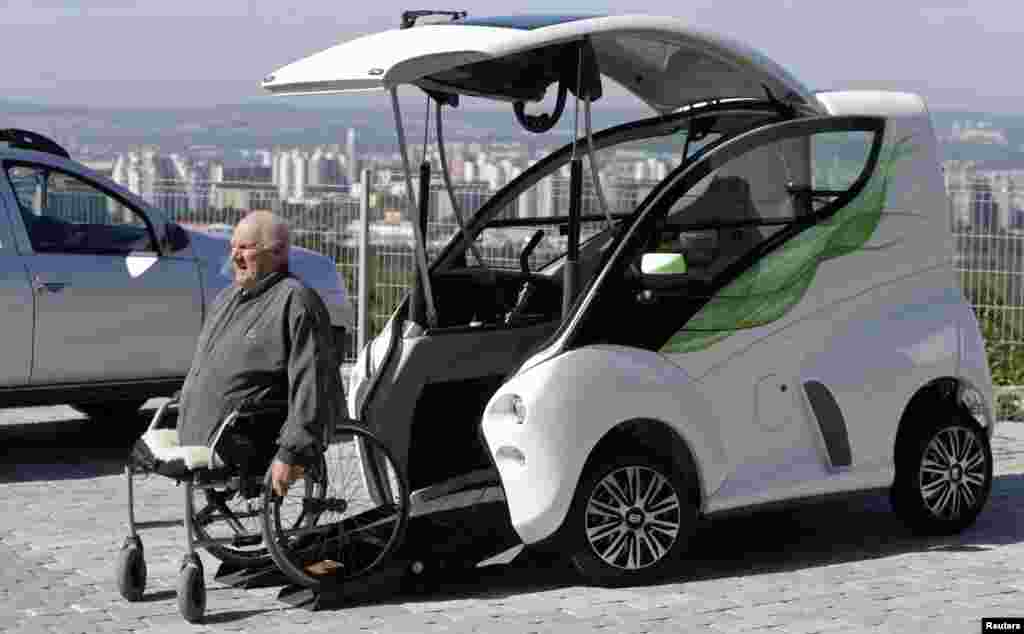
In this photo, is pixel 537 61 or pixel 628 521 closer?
pixel 628 521

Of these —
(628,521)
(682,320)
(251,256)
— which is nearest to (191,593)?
(251,256)

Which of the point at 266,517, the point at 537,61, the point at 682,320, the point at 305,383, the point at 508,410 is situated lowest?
the point at 266,517

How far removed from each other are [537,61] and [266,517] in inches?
99.7

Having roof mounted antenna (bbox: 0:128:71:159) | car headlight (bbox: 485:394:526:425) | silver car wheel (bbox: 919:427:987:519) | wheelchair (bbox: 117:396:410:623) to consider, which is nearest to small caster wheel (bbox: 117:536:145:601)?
wheelchair (bbox: 117:396:410:623)

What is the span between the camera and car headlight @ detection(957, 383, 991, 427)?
1002cm

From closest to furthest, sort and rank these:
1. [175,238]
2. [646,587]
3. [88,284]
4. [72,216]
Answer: [646,587]
[88,284]
[72,216]
[175,238]

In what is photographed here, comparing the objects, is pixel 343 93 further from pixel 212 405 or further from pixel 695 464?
pixel 695 464

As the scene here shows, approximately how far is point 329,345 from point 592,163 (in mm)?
1733

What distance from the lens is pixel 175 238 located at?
13133mm

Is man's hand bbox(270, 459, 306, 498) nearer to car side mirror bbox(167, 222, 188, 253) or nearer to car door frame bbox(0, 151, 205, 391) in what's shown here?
car door frame bbox(0, 151, 205, 391)

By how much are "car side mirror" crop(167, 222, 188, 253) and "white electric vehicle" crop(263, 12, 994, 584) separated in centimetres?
331

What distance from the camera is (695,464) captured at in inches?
352

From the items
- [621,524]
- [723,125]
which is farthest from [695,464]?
[723,125]

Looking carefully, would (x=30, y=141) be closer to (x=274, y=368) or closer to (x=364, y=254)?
(x=364, y=254)
